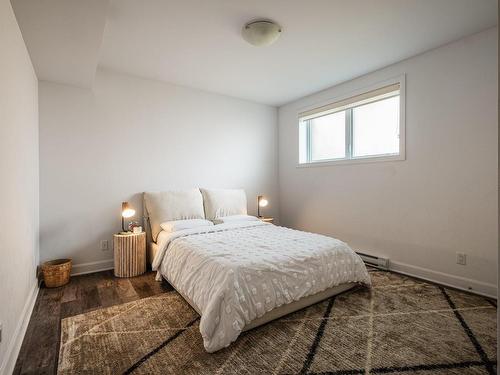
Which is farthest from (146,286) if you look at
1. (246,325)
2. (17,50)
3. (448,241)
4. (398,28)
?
(398,28)

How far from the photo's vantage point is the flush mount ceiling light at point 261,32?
7.65 ft

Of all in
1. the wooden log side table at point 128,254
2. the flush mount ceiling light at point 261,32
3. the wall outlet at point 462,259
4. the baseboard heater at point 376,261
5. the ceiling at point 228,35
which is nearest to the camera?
the ceiling at point 228,35

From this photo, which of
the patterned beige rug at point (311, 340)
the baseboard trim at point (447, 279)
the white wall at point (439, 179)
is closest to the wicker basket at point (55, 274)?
the patterned beige rug at point (311, 340)

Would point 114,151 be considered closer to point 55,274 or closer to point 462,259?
point 55,274

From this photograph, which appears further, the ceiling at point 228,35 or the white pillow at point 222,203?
the white pillow at point 222,203

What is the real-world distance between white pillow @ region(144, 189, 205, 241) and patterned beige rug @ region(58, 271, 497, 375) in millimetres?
1136

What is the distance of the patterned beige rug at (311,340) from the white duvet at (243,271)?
6.6 inches

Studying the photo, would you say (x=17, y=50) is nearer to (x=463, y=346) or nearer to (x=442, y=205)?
(x=463, y=346)

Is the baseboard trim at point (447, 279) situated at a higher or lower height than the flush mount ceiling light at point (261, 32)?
lower

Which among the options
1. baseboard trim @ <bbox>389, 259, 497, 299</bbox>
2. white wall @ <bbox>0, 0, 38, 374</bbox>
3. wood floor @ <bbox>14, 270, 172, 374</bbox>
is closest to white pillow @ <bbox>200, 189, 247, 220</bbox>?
wood floor @ <bbox>14, 270, 172, 374</bbox>

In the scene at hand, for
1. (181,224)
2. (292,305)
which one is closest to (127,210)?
(181,224)

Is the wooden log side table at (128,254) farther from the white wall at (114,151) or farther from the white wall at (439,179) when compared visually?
the white wall at (439,179)

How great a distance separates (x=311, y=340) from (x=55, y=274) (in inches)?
104

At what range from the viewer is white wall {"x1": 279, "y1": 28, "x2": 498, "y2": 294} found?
250 centimetres
